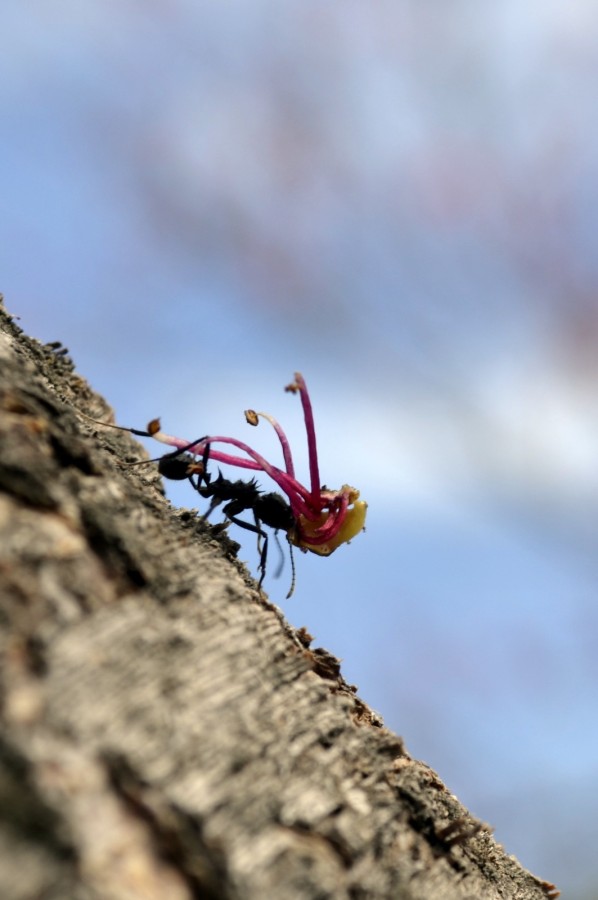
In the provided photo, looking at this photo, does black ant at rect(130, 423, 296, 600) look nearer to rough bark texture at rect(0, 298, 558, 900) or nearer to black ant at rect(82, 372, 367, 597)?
black ant at rect(82, 372, 367, 597)

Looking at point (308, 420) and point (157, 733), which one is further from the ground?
point (308, 420)

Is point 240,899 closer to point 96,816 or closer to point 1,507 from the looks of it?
point 96,816

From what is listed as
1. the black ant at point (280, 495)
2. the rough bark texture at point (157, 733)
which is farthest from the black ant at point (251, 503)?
the rough bark texture at point (157, 733)

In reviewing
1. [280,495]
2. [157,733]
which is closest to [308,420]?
[280,495]

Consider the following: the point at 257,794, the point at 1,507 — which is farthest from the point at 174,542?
the point at 257,794

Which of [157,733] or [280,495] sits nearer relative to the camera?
[157,733]

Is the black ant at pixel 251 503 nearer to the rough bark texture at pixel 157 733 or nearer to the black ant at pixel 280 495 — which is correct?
the black ant at pixel 280 495

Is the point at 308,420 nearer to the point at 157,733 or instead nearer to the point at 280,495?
the point at 280,495

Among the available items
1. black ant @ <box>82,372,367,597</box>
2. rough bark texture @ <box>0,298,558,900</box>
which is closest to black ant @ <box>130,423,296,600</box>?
black ant @ <box>82,372,367,597</box>
